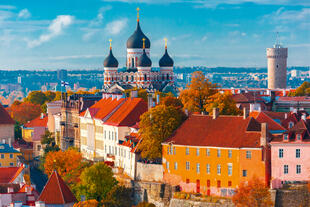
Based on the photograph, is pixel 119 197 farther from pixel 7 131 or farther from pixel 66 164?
pixel 7 131

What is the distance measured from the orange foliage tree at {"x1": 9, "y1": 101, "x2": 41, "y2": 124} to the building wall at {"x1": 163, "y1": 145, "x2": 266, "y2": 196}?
83492mm

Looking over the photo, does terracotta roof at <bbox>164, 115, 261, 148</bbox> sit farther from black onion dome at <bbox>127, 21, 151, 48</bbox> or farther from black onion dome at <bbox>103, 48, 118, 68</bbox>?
black onion dome at <bbox>103, 48, 118, 68</bbox>

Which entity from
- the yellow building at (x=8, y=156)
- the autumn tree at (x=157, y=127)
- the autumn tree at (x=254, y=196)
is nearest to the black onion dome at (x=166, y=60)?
the yellow building at (x=8, y=156)

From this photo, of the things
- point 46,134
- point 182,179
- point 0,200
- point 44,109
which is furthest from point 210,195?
point 44,109

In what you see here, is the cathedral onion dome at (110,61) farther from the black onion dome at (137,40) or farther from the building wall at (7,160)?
the building wall at (7,160)

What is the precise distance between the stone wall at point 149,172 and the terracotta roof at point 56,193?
246 inches

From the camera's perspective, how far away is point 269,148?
70062mm

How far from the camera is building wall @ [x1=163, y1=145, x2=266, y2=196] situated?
70500mm

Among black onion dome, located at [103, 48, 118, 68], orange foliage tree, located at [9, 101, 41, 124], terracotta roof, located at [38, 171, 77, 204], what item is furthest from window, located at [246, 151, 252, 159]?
black onion dome, located at [103, 48, 118, 68]

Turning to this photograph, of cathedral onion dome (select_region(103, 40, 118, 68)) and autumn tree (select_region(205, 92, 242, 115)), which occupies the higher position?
→ cathedral onion dome (select_region(103, 40, 118, 68))

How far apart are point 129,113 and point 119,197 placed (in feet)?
54.8

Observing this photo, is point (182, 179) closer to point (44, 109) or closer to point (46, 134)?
point (46, 134)

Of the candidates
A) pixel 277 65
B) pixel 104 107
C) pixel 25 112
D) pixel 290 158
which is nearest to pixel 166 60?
pixel 277 65

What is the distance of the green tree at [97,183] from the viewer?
7925 centimetres
